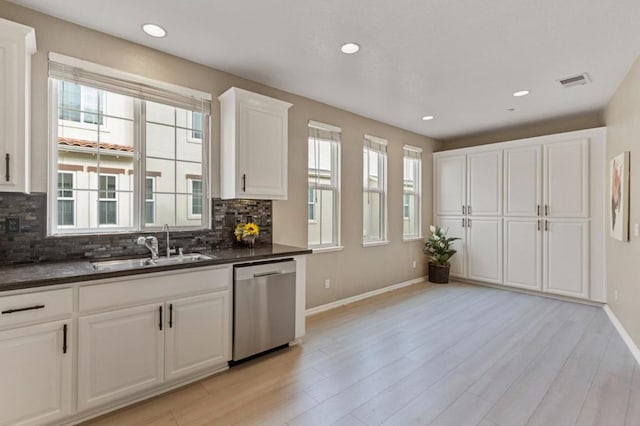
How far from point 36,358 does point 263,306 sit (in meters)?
1.46

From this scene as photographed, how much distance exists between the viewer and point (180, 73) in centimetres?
287

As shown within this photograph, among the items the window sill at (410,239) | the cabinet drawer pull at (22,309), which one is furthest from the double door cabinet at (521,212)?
the cabinet drawer pull at (22,309)

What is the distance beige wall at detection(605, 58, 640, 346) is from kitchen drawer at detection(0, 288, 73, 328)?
14.5 ft

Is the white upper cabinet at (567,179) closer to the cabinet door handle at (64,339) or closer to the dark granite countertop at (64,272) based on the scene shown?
the dark granite countertop at (64,272)

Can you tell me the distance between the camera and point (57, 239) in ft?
7.47

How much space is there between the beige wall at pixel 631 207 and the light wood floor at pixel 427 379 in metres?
0.34

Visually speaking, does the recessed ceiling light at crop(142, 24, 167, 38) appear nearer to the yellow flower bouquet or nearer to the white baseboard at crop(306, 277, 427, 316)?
the yellow flower bouquet

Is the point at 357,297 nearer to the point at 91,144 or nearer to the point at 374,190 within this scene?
the point at 374,190

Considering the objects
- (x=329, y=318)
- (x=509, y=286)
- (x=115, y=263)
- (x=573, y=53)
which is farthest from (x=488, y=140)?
(x=115, y=263)

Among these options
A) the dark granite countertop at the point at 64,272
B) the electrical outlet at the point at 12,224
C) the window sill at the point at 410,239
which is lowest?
the window sill at the point at 410,239

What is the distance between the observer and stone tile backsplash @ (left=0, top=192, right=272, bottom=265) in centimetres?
211

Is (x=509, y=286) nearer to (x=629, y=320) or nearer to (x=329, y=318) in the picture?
(x=629, y=320)

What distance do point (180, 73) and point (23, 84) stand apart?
3.92 feet

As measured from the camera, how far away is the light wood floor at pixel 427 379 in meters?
1.98
